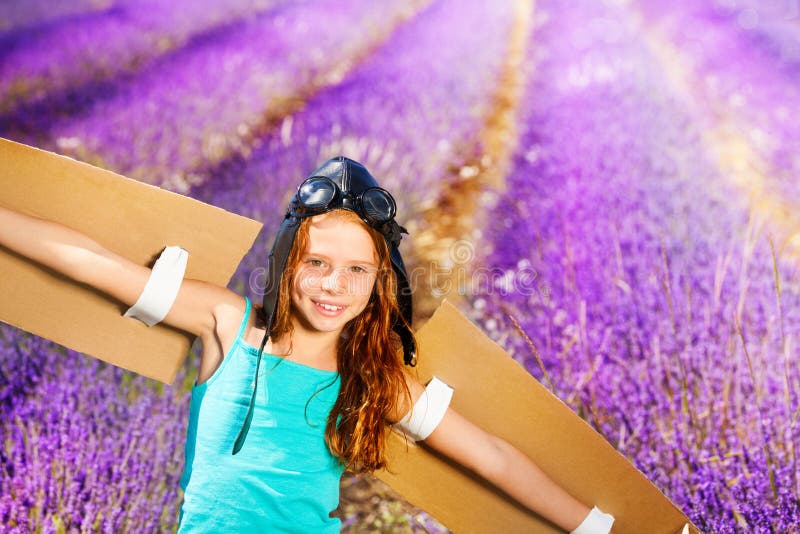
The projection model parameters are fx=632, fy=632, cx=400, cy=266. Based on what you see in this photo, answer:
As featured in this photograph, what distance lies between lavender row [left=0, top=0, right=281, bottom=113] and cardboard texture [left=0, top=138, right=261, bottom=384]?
4.17 feet

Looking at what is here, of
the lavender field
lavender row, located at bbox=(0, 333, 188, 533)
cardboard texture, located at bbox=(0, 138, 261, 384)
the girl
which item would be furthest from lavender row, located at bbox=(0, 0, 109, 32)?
the girl

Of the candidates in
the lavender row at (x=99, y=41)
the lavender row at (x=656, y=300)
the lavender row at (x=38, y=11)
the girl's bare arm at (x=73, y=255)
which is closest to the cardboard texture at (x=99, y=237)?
the girl's bare arm at (x=73, y=255)

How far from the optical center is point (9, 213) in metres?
1.24

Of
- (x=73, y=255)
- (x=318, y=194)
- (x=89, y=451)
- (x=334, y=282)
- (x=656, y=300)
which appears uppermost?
(x=656, y=300)

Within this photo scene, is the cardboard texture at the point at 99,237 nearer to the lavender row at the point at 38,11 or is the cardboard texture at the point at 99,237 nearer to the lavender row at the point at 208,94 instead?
the lavender row at the point at 208,94

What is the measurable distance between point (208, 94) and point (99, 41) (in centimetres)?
52

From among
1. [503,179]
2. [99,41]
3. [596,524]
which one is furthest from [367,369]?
[99,41]

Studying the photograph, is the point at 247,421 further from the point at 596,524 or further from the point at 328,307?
the point at 596,524

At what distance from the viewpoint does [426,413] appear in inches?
53.8

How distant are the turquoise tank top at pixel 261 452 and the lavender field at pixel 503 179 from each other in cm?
36

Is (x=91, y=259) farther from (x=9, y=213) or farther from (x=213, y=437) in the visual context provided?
(x=213, y=437)

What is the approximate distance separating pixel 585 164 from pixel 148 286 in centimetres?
158

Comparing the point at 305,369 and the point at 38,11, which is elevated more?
the point at 38,11

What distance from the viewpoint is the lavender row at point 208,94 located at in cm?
228
